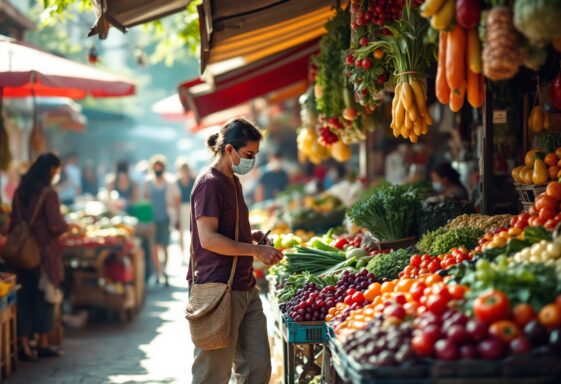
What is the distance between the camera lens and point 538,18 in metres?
3.58

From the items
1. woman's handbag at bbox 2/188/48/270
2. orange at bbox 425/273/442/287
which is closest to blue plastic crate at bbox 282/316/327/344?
orange at bbox 425/273/442/287

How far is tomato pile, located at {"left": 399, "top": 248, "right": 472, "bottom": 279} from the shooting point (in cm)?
493

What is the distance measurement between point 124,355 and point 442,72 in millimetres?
5412

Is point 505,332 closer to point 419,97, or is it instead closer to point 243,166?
point 243,166

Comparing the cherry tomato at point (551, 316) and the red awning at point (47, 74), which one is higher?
the red awning at point (47, 74)

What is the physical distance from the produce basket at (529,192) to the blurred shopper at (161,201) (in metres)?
8.82

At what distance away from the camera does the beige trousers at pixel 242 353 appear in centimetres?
496

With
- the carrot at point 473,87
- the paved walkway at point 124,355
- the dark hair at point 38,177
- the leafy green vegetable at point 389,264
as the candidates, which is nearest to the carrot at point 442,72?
the carrot at point 473,87

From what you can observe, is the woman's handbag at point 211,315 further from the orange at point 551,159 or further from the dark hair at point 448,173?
the dark hair at point 448,173

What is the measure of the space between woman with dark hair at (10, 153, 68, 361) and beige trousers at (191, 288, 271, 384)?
3567mm

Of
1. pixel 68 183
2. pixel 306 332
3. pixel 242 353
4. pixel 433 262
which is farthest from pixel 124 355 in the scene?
pixel 68 183

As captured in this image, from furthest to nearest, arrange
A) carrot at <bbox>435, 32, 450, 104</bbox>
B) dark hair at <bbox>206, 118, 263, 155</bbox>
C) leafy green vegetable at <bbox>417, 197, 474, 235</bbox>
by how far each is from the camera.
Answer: leafy green vegetable at <bbox>417, 197, 474, 235</bbox>, dark hair at <bbox>206, 118, 263, 155</bbox>, carrot at <bbox>435, 32, 450, 104</bbox>

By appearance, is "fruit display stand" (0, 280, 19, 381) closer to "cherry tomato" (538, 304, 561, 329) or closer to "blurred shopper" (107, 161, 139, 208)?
"cherry tomato" (538, 304, 561, 329)

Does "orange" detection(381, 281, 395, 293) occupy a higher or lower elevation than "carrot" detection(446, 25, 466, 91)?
lower
